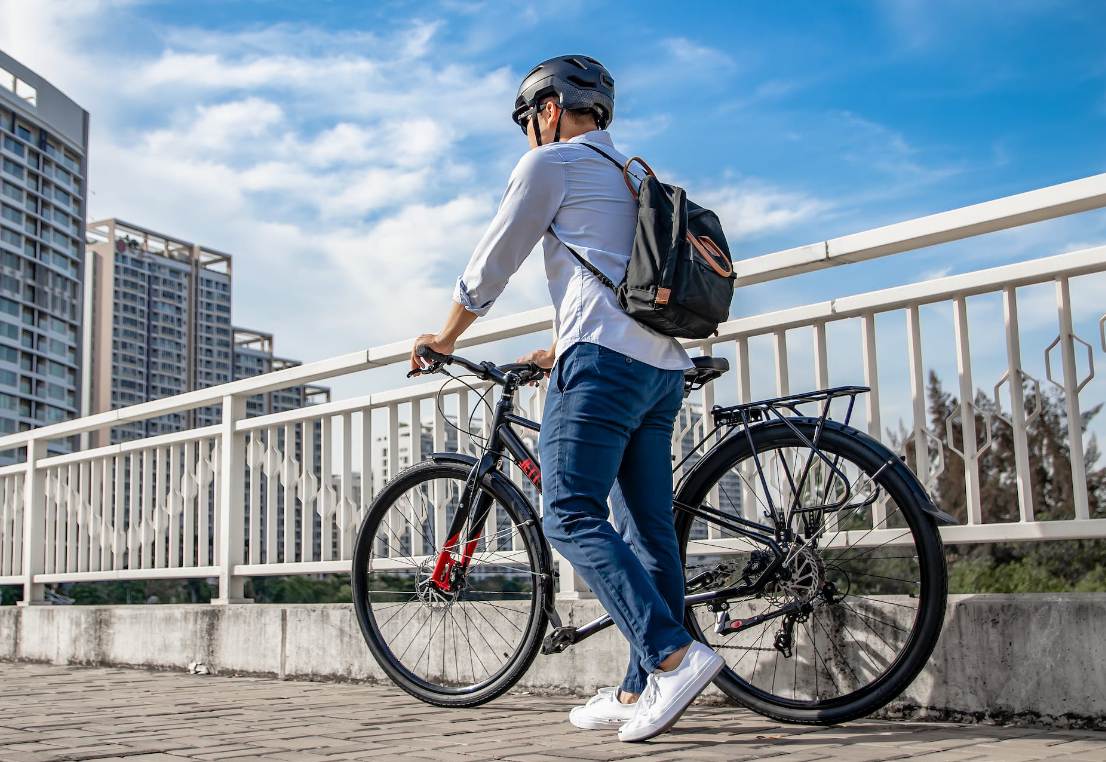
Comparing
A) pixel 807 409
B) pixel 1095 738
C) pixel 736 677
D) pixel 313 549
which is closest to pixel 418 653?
pixel 313 549

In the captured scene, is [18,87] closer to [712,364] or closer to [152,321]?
[152,321]

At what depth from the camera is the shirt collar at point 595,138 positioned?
323 centimetres

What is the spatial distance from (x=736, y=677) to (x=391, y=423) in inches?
91.8

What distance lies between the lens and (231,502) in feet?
19.5

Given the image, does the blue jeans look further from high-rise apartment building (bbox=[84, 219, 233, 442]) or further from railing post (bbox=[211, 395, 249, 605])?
high-rise apartment building (bbox=[84, 219, 233, 442])

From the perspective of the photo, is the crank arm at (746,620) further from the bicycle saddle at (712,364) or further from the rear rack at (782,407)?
the bicycle saddle at (712,364)

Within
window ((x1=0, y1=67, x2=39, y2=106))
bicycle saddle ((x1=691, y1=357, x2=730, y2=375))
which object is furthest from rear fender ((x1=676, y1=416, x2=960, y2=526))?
window ((x1=0, y1=67, x2=39, y2=106))

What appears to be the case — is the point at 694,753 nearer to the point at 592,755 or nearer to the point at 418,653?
the point at 592,755

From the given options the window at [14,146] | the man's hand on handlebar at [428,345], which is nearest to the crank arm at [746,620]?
the man's hand on handlebar at [428,345]

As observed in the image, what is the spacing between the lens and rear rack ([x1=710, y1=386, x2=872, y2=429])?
3229mm

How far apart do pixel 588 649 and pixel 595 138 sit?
1889 millimetres

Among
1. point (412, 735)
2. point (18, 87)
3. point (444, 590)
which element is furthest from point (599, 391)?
point (18, 87)

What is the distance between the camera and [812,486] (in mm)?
3277

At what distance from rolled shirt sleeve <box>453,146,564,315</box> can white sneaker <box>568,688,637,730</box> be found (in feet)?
4.04
